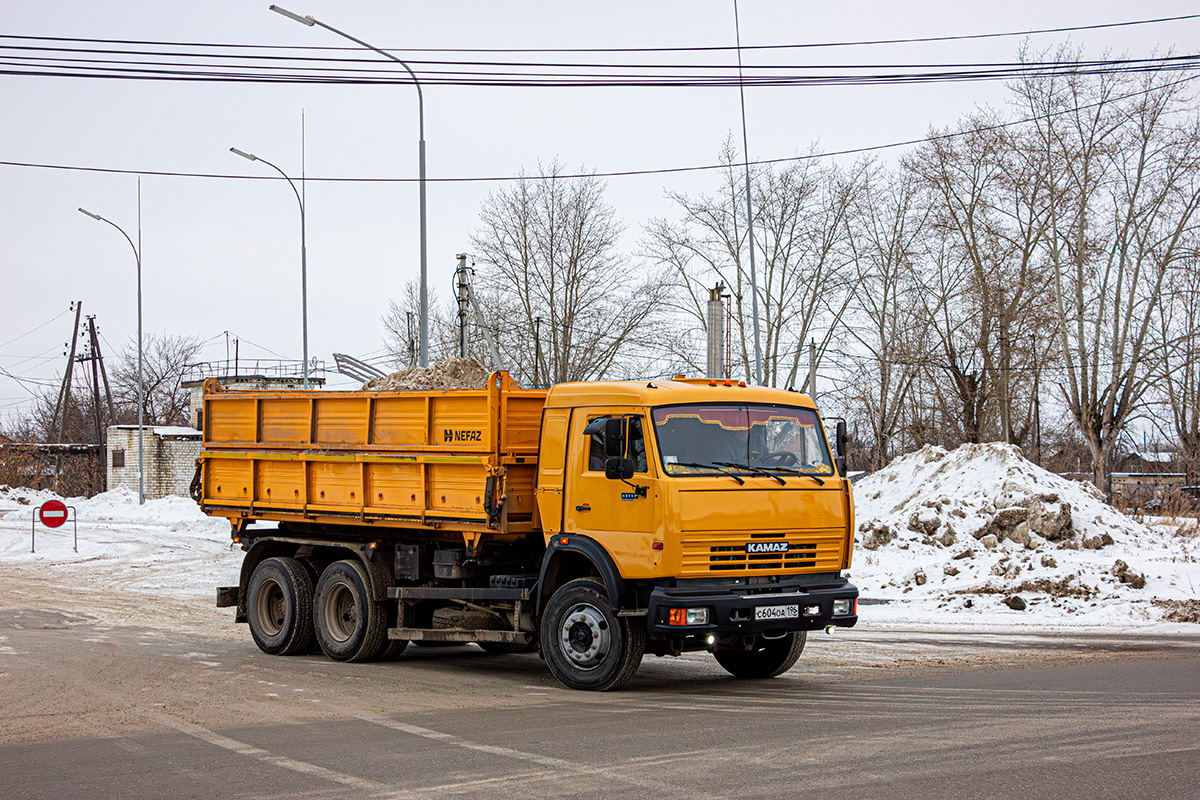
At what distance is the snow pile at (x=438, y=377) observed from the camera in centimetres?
1432

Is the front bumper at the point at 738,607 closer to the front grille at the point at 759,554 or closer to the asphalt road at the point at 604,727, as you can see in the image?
the front grille at the point at 759,554

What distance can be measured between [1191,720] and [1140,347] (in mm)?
32917

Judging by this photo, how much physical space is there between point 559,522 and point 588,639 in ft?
3.78

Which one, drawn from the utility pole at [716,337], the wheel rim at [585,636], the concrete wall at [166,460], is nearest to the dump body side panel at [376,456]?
the wheel rim at [585,636]

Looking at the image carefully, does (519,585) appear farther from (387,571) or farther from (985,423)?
(985,423)

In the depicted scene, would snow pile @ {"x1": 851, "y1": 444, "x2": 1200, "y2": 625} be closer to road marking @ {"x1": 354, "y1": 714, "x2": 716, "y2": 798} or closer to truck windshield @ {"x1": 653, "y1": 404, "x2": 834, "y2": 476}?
truck windshield @ {"x1": 653, "y1": 404, "x2": 834, "y2": 476}

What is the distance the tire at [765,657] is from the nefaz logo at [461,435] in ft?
10.5

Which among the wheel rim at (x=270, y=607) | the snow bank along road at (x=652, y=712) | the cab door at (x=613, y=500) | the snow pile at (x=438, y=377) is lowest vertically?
the snow bank along road at (x=652, y=712)

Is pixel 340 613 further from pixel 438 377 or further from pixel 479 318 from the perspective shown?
pixel 479 318

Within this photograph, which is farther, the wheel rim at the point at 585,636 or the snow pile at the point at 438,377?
the snow pile at the point at 438,377

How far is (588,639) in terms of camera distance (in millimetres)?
10547

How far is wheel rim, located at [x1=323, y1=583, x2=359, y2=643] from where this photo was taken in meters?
13.2

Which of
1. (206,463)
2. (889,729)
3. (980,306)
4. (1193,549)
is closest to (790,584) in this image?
(889,729)

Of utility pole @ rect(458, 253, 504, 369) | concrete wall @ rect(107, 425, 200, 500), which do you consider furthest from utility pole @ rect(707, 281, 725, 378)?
concrete wall @ rect(107, 425, 200, 500)
